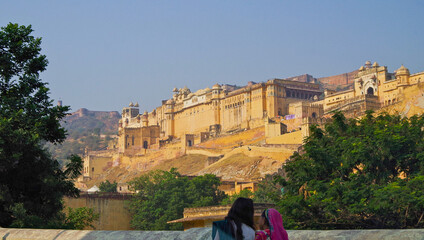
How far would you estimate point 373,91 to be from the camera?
59.3 metres

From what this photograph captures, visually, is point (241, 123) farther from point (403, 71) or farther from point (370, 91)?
point (403, 71)

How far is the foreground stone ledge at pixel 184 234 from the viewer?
5.29 m

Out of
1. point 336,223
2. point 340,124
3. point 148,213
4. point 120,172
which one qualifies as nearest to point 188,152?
point 120,172

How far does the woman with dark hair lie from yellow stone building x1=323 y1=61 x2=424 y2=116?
45.9m

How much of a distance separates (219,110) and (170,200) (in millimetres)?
35609

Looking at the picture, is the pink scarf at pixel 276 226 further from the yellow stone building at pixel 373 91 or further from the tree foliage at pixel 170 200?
the yellow stone building at pixel 373 91

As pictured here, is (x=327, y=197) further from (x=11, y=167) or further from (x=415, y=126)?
(x=11, y=167)

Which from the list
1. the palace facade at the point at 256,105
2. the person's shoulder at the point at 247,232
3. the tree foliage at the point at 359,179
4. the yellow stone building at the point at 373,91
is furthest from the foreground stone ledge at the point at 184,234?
the yellow stone building at the point at 373,91


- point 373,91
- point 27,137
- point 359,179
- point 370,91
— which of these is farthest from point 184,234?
point 370,91

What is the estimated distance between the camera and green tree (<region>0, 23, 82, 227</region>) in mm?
13820

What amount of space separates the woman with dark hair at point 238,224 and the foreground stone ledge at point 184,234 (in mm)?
1002

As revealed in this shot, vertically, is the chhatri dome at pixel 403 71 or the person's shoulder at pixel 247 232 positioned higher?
the chhatri dome at pixel 403 71

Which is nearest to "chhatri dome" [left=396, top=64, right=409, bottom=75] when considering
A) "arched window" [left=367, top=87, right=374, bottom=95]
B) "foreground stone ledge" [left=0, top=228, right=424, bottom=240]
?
"arched window" [left=367, top=87, right=374, bottom=95]

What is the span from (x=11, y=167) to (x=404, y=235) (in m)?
10.7
